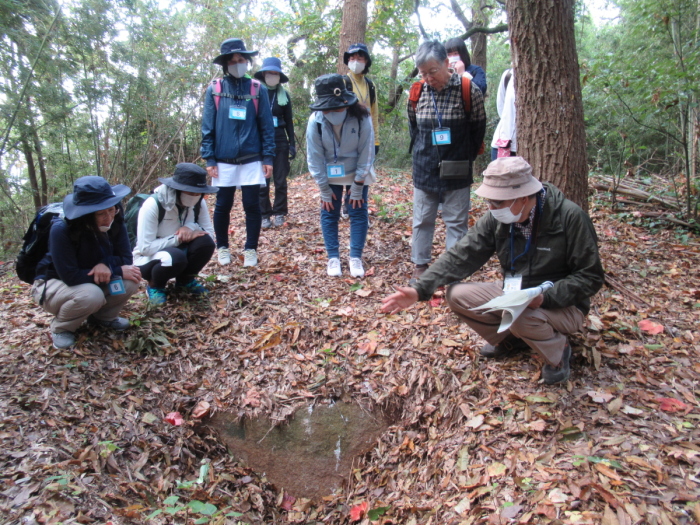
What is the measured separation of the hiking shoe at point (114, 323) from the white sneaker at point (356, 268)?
2.22 meters

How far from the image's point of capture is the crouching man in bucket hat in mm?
2592

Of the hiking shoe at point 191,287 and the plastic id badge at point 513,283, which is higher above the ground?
the plastic id badge at point 513,283

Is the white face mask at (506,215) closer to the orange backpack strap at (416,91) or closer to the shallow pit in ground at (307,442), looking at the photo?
the shallow pit in ground at (307,442)

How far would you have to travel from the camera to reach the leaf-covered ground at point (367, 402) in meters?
2.30

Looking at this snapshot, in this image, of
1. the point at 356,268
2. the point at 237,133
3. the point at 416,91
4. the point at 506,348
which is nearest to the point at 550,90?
the point at 416,91

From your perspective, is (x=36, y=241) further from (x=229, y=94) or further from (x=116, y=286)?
(x=229, y=94)

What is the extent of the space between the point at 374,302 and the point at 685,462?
8.68 ft

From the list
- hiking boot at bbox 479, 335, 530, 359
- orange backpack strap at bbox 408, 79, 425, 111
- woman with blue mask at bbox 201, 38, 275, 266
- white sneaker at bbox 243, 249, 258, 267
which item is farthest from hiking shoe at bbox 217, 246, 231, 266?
hiking boot at bbox 479, 335, 530, 359

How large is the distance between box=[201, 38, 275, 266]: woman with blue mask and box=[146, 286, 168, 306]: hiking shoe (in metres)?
1.07

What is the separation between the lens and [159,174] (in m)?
9.41

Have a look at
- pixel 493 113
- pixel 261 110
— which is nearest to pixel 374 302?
pixel 261 110

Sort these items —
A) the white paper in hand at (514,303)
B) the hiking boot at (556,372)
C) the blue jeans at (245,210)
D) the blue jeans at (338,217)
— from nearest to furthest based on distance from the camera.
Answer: the white paper in hand at (514,303)
the hiking boot at (556,372)
the blue jeans at (338,217)
the blue jeans at (245,210)

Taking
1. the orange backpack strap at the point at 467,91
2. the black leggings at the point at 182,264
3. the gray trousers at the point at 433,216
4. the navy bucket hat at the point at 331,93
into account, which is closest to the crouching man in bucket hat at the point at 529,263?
the gray trousers at the point at 433,216

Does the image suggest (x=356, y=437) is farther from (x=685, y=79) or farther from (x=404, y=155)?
(x=404, y=155)
